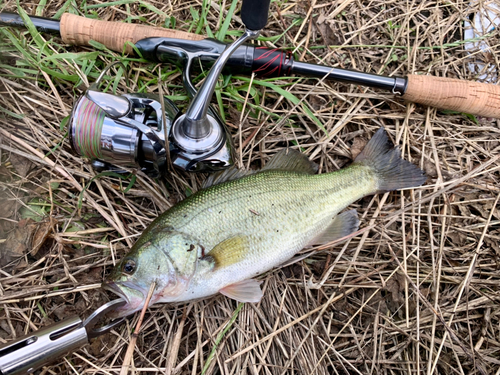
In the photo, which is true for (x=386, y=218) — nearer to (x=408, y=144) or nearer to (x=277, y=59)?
(x=408, y=144)

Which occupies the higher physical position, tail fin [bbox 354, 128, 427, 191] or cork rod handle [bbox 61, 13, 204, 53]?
cork rod handle [bbox 61, 13, 204, 53]

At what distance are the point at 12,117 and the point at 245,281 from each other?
7.88 feet

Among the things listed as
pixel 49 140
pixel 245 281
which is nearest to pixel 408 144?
pixel 245 281

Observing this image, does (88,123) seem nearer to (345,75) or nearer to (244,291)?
(244,291)

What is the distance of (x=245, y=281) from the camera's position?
255cm

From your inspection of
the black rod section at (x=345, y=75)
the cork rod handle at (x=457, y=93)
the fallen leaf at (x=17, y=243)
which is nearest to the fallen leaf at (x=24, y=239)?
the fallen leaf at (x=17, y=243)

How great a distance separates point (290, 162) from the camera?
9.17 feet

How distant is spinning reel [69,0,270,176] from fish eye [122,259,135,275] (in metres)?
0.69

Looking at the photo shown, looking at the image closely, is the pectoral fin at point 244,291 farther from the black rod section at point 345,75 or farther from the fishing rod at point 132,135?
the black rod section at point 345,75

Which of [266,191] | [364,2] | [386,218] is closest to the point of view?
[266,191]

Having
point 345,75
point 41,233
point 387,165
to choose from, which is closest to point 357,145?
point 387,165

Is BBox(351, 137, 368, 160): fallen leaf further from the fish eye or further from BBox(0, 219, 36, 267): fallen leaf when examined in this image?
BBox(0, 219, 36, 267): fallen leaf

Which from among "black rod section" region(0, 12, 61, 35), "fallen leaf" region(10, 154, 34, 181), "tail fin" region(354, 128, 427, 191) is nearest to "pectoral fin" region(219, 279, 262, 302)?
"tail fin" region(354, 128, 427, 191)

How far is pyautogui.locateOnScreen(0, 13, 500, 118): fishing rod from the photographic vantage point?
288cm
